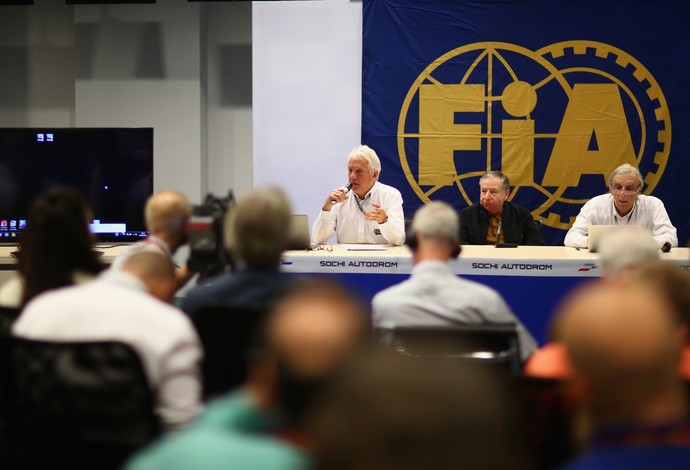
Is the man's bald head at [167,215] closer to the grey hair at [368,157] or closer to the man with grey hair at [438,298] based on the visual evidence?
the man with grey hair at [438,298]

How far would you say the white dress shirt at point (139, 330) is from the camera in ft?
5.77

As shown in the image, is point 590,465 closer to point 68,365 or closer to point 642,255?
point 68,365

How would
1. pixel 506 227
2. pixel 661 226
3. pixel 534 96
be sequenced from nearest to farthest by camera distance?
pixel 661 226
pixel 506 227
pixel 534 96

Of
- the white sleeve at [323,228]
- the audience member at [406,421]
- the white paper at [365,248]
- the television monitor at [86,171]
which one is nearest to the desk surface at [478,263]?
the white paper at [365,248]

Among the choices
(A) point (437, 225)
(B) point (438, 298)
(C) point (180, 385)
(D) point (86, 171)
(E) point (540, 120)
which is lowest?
(C) point (180, 385)

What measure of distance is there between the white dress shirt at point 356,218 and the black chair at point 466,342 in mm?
2921

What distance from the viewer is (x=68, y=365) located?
1712mm

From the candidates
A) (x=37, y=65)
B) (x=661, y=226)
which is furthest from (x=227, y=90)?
(x=661, y=226)

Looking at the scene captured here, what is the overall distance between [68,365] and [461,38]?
525 centimetres

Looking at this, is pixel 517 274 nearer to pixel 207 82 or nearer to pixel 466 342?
pixel 466 342

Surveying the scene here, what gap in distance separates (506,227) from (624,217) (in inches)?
32.0

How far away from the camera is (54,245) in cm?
219

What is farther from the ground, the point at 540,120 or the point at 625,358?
the point at 540,120

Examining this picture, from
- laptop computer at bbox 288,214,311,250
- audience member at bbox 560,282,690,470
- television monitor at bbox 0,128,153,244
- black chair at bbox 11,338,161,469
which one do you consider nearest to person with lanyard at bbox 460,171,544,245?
laptop computer at bbox 288,214,311,250
